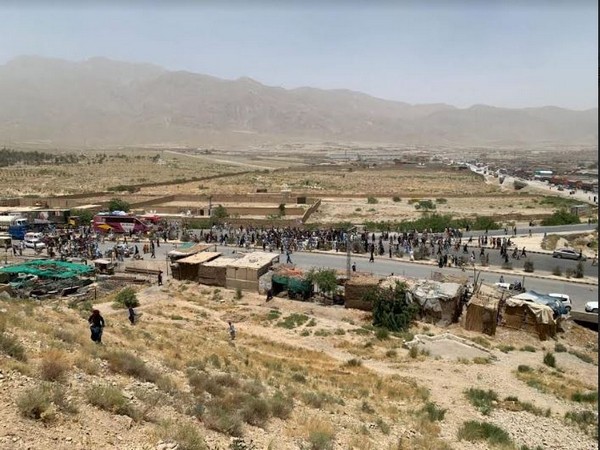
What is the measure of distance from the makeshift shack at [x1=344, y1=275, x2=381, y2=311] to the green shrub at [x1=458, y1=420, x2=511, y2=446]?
39.6 ft

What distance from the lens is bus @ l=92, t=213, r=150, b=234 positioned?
1590 inches

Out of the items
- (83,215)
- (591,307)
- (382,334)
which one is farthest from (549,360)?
(83,215)

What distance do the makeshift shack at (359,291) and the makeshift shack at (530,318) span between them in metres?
Answer: 5.51

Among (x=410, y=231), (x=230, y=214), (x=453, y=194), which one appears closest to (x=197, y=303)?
(x=410, y=231)

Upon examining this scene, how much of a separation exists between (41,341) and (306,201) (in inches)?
1909

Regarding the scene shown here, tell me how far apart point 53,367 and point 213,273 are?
18.2 meters

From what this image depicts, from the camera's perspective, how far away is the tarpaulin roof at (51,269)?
84.1 ft

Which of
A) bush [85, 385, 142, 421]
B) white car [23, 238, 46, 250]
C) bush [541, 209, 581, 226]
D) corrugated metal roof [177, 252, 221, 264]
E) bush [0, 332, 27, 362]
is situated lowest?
white car [23, 238, 46, 250]

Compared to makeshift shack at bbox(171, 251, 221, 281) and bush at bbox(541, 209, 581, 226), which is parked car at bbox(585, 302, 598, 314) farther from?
bush at bbox(541, 209, 581, 226)

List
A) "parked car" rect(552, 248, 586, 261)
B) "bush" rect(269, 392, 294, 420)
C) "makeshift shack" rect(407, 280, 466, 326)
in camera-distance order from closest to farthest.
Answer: "bush" rect(269, 392, 294, 420) < "makeshift shack" rect(407, 280, 466, 326) < "parked car" rect(552, 248, 586, 261)

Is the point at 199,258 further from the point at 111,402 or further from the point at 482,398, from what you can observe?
the point at 111,402

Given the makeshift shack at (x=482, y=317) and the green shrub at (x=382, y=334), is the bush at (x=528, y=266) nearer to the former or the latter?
the makeshift shack at (x=482, y=317)

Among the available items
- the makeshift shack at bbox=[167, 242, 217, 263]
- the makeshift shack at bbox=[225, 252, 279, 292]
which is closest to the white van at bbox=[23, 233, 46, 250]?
the makeshift shack at bbox=[167, 242, 217, 263]

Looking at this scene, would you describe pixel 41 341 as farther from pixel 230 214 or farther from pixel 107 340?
pixel 230 214
